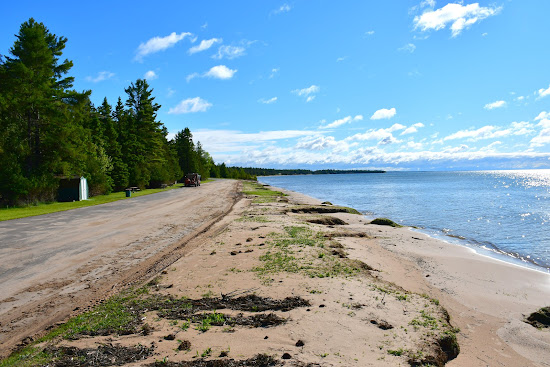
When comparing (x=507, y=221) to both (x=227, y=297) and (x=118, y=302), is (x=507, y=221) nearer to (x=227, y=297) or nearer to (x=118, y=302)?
(x=227, y=297)

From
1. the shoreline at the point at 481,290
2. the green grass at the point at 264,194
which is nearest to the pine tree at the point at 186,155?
the green grass at the point at 264,194

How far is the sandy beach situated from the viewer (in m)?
5.38

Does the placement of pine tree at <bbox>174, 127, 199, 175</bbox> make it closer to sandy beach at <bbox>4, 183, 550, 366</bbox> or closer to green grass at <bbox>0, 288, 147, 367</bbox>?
sandy beach at <bbox>4, 183, 550, 366</bbox>

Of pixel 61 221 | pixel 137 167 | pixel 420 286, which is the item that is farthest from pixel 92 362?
pixel 137 167

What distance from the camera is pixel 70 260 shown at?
1141 centimetres

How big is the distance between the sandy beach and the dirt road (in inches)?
49.8

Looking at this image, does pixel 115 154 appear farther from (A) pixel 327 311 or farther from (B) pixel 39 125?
(A) pixel 327 311

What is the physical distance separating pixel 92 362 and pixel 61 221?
18494 millimetres

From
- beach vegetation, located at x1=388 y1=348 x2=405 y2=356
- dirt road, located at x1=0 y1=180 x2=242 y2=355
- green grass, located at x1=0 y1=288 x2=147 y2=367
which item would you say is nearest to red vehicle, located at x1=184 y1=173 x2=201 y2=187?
dirt road, located at x1=0 y1=180 x2=242 y2=355

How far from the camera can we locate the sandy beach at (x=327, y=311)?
5.38 meters

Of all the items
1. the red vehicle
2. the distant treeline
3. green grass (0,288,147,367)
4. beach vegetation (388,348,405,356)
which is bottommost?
beach vegetation (388,348,405,356)

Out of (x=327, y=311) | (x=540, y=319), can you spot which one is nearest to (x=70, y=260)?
(x=327, y=311)

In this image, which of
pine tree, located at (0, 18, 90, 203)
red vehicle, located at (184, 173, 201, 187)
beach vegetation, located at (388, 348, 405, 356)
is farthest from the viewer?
red vehicle, located at (184, 173, 201, 187)

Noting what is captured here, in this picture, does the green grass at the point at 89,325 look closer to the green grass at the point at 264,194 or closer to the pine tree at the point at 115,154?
the green grass at the point at 264,194
